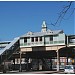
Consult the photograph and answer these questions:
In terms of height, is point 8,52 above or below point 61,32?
below

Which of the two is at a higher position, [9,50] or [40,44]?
[40,44]

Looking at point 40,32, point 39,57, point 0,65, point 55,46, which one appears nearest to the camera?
point 0,65

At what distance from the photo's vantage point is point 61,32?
40281 mm

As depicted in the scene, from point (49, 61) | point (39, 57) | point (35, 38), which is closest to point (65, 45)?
point (35, 38)

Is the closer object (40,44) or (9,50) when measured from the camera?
(9,50)

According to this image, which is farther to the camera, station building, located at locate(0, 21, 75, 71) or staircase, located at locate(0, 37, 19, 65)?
station building, located at locate(0, 21, 75, 71)

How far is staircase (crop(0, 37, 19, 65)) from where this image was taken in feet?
121

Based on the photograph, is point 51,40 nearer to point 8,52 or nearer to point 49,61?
point 8,52

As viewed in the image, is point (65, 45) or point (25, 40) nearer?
point (65, 45)

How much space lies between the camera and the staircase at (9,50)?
3688 centimetres

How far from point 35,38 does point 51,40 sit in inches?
117

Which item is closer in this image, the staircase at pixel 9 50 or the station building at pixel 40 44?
the staircase at pixel 9 50

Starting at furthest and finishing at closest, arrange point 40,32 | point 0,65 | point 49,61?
point 49,61 < point 40,32 < point 0,65

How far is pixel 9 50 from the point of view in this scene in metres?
38.5
